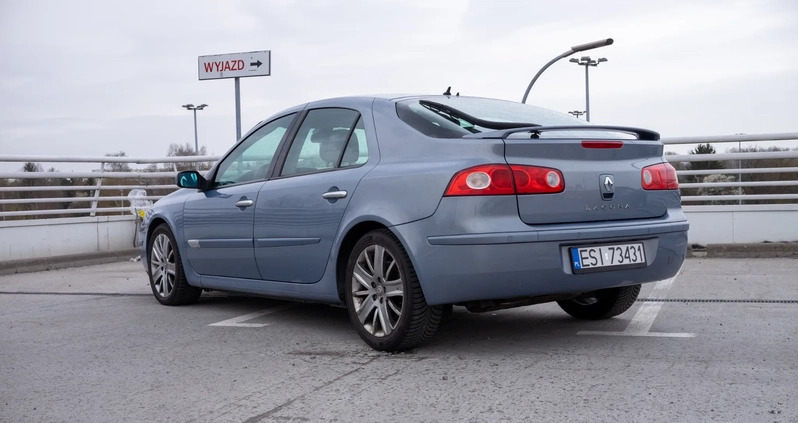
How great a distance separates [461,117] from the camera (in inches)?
205

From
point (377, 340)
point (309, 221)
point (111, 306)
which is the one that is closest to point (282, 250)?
point (309, 221)

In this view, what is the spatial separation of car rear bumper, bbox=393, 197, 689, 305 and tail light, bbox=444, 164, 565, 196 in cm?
21

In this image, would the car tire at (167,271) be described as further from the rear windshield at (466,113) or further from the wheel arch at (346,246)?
the rear windshield at (466,113)

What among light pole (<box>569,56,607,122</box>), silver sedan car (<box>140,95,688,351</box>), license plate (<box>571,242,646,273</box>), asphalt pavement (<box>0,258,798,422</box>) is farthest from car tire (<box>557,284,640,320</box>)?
light pole (<box>569,56,607,122</box>)

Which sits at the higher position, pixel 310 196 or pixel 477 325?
pixel 310 196

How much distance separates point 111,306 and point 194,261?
1.04 meters

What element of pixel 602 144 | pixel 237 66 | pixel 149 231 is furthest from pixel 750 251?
pixel 237 66

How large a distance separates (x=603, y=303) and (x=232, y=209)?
2.59 metres

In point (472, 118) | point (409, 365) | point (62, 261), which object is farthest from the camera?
point (62, 261)

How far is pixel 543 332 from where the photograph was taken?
5605mm

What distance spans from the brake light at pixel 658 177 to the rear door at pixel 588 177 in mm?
35

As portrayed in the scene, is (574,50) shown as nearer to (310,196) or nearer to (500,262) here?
(310,196)

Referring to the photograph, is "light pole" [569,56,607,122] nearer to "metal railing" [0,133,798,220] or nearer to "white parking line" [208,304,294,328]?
"metal railing" [0,133,798,220]

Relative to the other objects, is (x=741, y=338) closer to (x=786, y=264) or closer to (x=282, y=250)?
(x=282, y=250)
